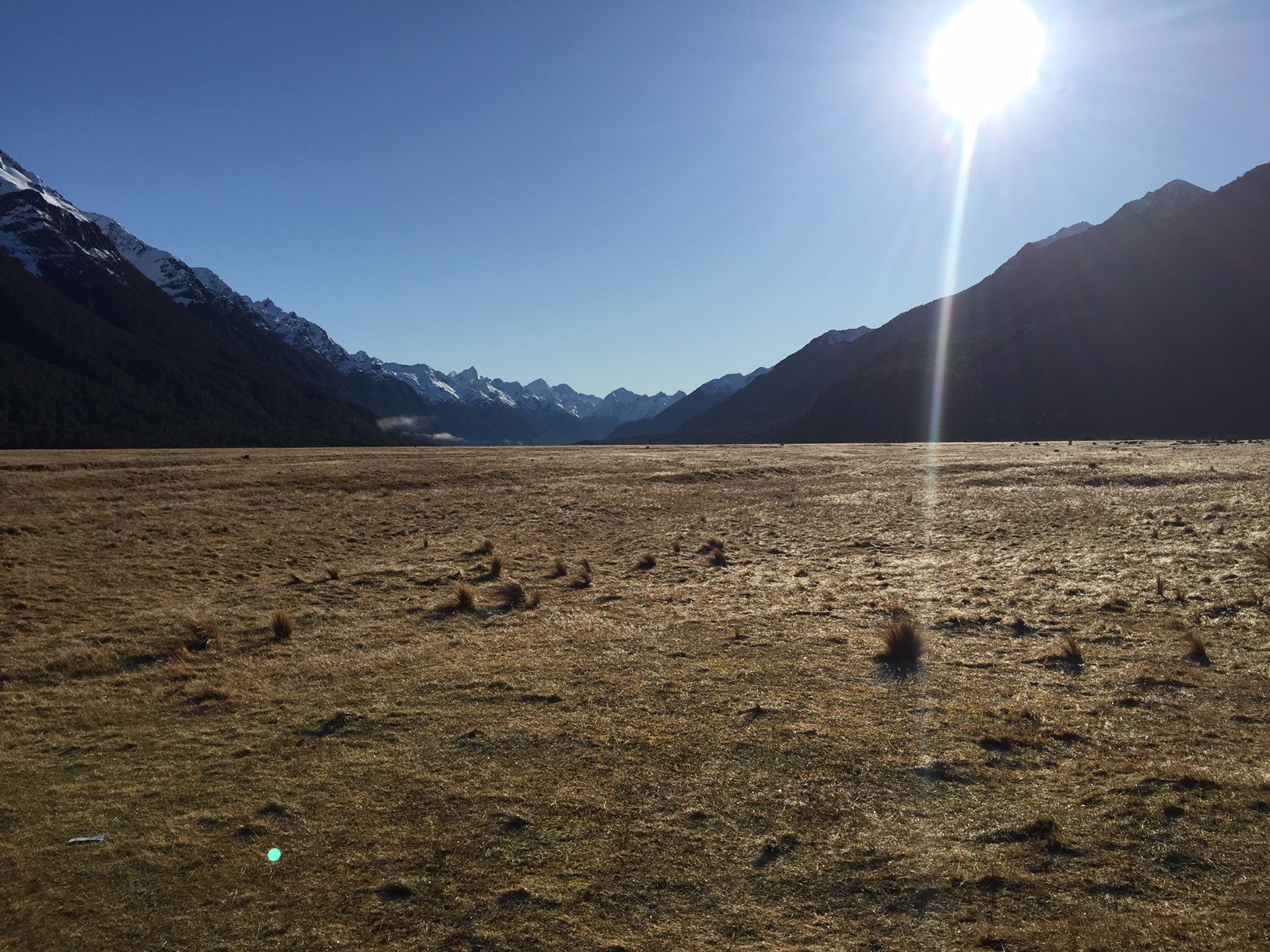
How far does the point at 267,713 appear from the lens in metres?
10.6

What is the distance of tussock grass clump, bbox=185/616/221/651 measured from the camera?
14.3 meters

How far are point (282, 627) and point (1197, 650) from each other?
18.3 metres

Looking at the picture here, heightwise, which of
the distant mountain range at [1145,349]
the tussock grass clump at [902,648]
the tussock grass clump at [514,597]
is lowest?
the tussock grass clump at [514,597]

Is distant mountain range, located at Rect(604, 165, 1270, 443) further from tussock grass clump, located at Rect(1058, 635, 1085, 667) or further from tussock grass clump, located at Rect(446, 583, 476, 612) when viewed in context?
tussock grass clump, located at Rect(446, 583, 476, 612)

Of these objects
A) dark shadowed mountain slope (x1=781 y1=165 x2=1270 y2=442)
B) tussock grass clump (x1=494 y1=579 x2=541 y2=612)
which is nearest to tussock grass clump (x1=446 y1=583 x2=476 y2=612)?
tussock grass clump (x1=494 y1=579 x2=541 y2=612)

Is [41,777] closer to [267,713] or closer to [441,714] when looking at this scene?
[267,713]

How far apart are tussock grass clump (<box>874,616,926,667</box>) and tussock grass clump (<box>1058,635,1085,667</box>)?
7.80 ft

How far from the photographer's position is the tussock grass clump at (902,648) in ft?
39.2

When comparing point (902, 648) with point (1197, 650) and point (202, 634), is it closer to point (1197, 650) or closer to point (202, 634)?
point (1197, 650)

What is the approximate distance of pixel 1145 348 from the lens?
155 metres

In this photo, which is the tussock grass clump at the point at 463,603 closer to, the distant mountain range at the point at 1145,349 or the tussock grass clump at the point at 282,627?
the tussock grass clump at the point at 282,627

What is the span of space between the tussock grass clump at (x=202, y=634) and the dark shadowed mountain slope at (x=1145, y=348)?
165 meters

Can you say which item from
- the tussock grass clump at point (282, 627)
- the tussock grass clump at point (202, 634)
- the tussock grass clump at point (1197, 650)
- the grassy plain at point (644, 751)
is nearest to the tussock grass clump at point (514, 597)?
the grassy plain at point (644, 751)

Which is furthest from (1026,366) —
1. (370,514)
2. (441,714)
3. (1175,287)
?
(441,714)
